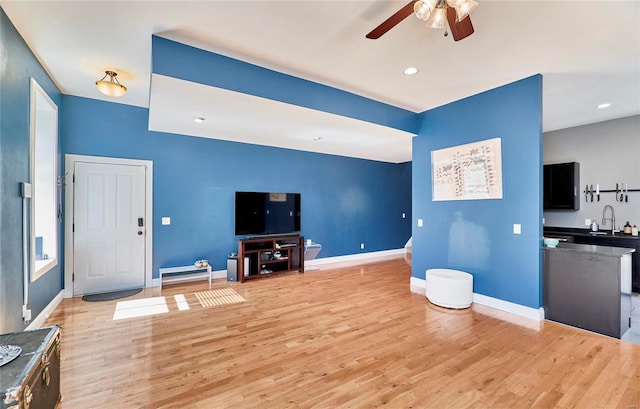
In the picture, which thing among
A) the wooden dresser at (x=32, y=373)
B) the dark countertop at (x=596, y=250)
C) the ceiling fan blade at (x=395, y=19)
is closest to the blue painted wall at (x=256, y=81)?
the ceiling fan blade at (x=395, y=19)

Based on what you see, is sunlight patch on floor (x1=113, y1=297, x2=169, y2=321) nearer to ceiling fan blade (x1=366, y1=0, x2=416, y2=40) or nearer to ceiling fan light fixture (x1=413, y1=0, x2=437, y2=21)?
ceiling fan blade (x1=366, y1=0, x2=416, y2=40)

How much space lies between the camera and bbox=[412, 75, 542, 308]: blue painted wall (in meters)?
3.17

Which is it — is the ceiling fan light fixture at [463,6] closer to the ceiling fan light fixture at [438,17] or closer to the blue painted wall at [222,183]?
the ceiling fan light fixture at [438,17]

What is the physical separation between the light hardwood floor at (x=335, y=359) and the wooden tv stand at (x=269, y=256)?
A: 1.30m

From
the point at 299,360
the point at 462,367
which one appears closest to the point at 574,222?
the point at 462,367

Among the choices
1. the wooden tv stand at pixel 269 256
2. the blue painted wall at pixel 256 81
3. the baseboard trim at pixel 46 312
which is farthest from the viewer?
the wooden tv stand at pixel 269 256

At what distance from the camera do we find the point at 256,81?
2928 millimetres

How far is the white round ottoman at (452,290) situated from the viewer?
11.3 feet

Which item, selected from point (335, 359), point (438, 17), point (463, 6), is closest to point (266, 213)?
point (335, 359)

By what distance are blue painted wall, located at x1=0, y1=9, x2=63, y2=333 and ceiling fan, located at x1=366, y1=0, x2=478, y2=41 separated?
2933 mm

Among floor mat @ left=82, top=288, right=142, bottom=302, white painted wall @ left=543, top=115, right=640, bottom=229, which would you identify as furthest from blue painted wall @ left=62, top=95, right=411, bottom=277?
white painted wall @ left=543, top=115, right=640, bottom=229

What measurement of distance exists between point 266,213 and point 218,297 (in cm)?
186

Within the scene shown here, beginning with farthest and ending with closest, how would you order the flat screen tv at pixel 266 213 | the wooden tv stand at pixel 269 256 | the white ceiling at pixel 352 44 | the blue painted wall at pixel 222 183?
1. the flat screen tv at pixel 266 213
2. the wooden tv stand at pixel 269 256
3. the blue painted wall at pixel 222 183
4. the white ceiling at pixel 352 44

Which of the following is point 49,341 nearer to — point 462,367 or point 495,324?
point 462,367
